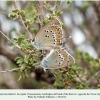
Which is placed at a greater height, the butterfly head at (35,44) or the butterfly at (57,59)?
the butterfly head at (35,44)

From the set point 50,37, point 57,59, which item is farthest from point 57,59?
point 50,37

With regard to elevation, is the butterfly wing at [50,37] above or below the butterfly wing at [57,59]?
above

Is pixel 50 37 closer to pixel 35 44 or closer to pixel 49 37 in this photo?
pixel 49 37

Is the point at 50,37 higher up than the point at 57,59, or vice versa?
the point at 50,37

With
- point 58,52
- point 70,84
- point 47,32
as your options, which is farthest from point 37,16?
point 70,84
